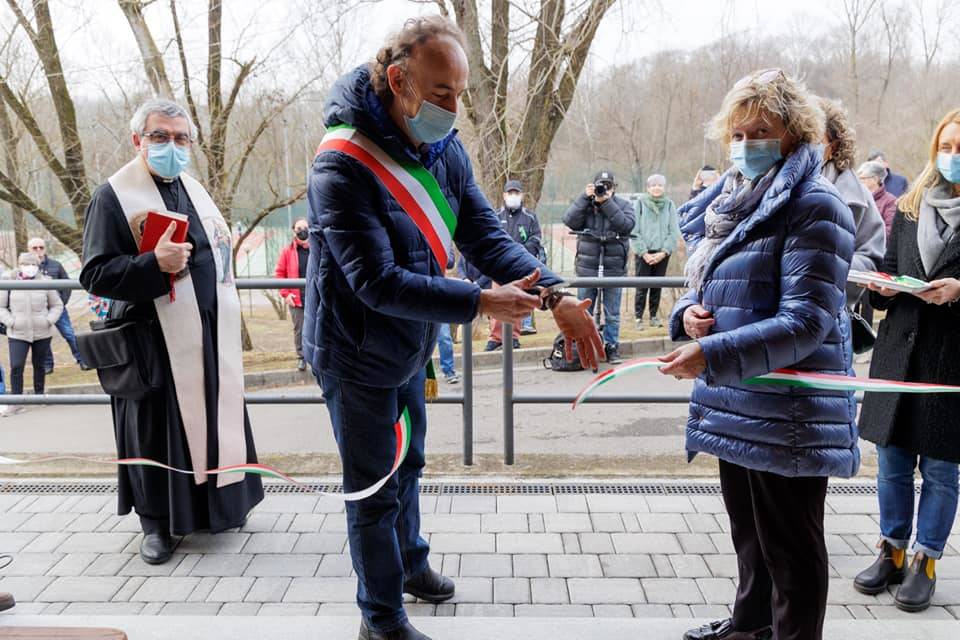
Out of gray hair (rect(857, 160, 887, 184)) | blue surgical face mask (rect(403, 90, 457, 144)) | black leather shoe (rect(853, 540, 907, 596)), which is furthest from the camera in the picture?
gray hair (rect(857, 160, 887, 184))

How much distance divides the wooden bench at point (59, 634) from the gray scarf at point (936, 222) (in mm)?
3082

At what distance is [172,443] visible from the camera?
147 inches

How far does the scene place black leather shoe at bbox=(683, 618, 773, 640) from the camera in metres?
2.85

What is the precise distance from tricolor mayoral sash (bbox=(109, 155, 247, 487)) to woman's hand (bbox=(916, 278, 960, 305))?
9.60 ft

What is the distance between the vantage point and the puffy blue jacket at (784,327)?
2.27 meters

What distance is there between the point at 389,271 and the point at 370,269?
6 cm

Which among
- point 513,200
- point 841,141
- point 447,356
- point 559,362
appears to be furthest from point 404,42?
point 513,200

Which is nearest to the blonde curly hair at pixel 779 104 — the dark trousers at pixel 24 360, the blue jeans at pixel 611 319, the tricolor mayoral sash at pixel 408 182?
the tricolor mayoral sash at pixel 408 182

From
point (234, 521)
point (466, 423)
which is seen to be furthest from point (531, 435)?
point (234, 521)

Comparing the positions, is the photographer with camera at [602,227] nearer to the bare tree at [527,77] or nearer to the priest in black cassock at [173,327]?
the bare tree at [527,77]

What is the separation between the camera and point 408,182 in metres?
2.60

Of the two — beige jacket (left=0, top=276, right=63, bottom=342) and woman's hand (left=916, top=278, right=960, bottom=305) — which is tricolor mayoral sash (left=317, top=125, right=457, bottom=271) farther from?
beige jacket (left=0, top=276, right=63, bottom=342)

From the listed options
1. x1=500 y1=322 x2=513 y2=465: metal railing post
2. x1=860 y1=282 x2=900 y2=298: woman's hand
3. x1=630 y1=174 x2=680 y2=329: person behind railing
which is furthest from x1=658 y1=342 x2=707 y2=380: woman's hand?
x1=630 y1=174 x2=680 y2=329: person behind railing

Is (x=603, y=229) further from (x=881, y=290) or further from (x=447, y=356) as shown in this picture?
(x=881, y=290)
